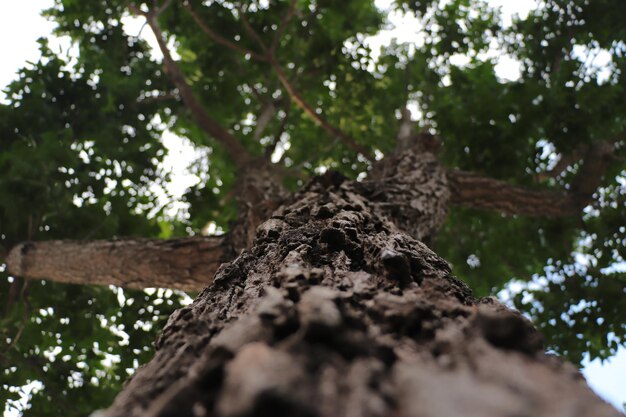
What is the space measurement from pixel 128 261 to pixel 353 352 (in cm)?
380

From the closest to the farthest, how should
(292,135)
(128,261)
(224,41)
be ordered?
(128,261) < (224,41) < (292,135)

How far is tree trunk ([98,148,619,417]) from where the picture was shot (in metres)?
0.66

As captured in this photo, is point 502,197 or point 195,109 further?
point 195,109

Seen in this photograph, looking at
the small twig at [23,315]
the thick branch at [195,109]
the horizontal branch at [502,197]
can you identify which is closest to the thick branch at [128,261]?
the small twig at [23,315]

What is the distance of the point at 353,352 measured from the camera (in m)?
0.84

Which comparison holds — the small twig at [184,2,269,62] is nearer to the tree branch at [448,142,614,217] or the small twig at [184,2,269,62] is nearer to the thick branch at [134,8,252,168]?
the thick branch at [134,8,252,168]

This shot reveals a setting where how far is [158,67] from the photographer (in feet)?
26.5

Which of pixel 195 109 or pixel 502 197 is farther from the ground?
pixel 195 109

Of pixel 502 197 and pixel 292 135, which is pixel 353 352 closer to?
pixel 502 197

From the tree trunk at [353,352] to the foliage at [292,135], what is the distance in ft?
14.0

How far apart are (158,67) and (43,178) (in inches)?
135

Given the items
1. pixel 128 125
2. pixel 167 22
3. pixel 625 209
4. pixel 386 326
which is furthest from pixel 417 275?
pixel 167 22

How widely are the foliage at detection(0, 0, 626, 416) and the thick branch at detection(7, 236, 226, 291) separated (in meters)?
0.80

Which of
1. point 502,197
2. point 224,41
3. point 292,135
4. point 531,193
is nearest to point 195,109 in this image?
point 224,41
